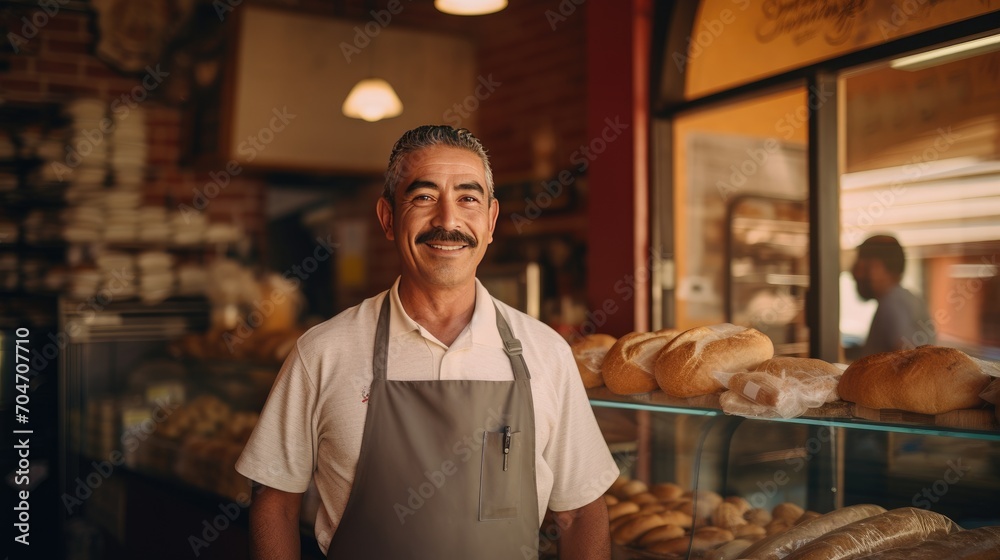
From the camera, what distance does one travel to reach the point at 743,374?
65.4 inches

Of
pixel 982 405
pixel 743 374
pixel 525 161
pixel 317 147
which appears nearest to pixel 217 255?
pixel 317 147

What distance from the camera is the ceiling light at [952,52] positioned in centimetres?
290

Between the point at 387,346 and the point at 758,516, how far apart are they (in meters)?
1.01

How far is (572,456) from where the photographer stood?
1.74m

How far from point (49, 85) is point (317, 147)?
1588 millimetres

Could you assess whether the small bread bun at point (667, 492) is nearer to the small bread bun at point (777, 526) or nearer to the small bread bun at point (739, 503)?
the small bread bun at point (739, 503)

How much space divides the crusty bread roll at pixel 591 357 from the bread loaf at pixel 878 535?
24.1 inches

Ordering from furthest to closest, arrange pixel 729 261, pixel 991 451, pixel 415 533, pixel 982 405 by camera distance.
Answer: pixel 729 261 < pixel 991 451 < pixel 415 533 < pixel 982 405

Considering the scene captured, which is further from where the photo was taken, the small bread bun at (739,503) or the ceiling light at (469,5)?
the ceiling light at (469,5)

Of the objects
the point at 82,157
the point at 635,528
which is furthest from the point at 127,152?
the point at 635,528

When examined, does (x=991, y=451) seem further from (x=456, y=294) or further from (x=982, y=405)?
(x=456, y=294)

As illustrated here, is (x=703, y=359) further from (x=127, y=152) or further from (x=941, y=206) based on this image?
(x=127, y=152)

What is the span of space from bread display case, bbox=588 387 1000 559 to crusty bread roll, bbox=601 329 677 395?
27 millimetres

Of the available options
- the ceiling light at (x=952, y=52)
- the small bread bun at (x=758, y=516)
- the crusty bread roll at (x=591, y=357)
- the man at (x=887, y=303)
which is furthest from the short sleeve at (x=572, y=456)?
the man at (x=887, y=303)
